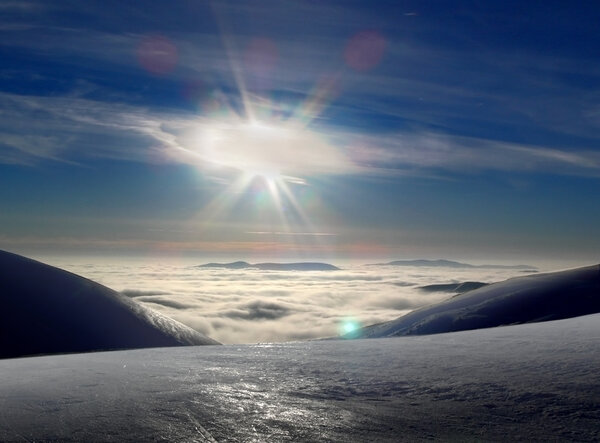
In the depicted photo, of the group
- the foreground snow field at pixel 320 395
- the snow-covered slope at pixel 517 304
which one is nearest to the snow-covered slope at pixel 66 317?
the foreground snow field at pixel 320 395

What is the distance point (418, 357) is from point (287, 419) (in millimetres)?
10783

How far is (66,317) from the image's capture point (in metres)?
44.7

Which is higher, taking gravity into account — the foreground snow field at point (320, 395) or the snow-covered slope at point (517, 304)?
the snow-covered slope at point (517, 304)

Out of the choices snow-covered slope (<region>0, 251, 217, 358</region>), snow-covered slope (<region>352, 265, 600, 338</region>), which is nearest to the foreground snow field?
snow-covered slope (<region>0, 251, 217, 358</region>)

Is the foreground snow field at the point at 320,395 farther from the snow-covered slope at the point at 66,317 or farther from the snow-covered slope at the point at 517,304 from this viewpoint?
the snow-covered slope at the point at 517,304

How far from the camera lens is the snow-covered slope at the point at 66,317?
41112 millimetres

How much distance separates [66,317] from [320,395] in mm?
36711

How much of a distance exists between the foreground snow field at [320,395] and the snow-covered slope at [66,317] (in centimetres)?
1849

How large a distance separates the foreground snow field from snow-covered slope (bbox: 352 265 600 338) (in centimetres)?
2382

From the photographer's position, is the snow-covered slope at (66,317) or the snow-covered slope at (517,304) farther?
the snow-covered slope at (517,304)

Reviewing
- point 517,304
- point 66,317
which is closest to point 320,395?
point 66,317

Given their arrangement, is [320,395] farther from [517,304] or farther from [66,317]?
[517,304]

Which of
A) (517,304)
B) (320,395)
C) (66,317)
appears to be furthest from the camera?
(517,304)

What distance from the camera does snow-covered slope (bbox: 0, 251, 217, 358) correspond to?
4111 cm
